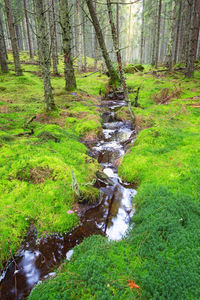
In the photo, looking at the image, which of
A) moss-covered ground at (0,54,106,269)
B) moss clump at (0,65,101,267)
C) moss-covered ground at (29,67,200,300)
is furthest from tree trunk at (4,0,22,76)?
moss-covered ground at (29,67,200,300)

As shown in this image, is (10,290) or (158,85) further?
(158,85)

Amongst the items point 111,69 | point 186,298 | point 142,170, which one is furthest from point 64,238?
point 111,69

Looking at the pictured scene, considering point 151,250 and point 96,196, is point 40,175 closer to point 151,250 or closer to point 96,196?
point 96,196

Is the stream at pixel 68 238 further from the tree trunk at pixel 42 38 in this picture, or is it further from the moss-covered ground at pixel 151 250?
the tree trunk at pixel 42 38

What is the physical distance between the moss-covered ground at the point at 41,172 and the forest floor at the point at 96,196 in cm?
2

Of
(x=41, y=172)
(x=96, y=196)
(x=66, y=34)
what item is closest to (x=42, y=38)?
(x=66, y=34)

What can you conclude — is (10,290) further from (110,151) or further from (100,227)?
(110,151)

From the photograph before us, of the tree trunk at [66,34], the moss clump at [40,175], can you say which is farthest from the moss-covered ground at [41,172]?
the tree trunk at [66,34]

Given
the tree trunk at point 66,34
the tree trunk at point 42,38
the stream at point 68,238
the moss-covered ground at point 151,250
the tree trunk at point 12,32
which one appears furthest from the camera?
the tree trunk at point 12,32

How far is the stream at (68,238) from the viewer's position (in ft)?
9.74

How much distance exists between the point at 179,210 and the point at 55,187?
2.93 m

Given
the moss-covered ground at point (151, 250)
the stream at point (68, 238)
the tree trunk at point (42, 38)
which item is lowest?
the stream at point (68, 238)

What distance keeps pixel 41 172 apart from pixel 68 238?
1935 millimetres

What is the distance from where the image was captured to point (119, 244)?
3.10 metres
